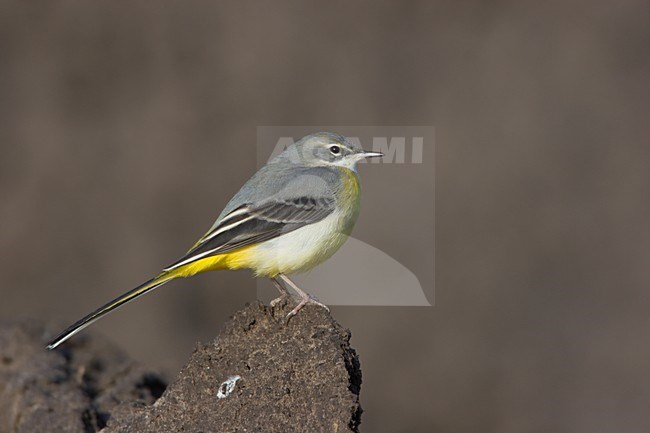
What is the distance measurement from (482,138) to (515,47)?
66.4 inches

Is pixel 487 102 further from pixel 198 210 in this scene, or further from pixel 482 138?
pixel 198 210

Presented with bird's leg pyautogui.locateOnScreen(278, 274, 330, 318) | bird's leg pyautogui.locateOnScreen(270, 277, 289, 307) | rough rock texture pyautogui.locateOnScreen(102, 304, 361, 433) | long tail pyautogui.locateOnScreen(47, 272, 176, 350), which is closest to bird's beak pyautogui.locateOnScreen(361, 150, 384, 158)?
bird's leg pyautogui.locateOnScreen(270, 277, 289, 307)

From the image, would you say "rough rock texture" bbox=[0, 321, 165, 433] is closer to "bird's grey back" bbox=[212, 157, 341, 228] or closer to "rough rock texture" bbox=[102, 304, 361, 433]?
"rough rock texture" bbox=[102, 304, 361, 433]

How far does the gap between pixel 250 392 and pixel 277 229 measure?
66.3 inches

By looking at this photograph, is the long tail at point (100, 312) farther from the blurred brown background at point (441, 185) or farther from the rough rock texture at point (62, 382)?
the blurred brown background at point (441, 185)

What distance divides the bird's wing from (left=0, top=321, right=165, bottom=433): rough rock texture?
1.21 metres

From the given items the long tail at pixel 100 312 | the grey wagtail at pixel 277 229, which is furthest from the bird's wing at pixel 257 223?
the long tail at pixel 100 312

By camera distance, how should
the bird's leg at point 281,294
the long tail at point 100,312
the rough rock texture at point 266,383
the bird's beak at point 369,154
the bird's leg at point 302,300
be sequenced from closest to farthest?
the rough rock texture at point 266,383, the bird's leg at point 302,300, the bird's leg at point 281,294, the long tail at point 100,312, the bird's beak at point 369,154

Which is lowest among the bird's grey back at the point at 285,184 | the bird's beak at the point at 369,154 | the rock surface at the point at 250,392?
the rock surface at the point at 250,392

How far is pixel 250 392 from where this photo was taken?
21.7ft

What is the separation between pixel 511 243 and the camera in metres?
16.6

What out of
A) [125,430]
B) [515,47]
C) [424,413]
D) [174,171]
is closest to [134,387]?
[125,430]

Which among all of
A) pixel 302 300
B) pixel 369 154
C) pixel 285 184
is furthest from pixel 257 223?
pixel 369 154

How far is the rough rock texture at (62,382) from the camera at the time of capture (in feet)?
26.2
